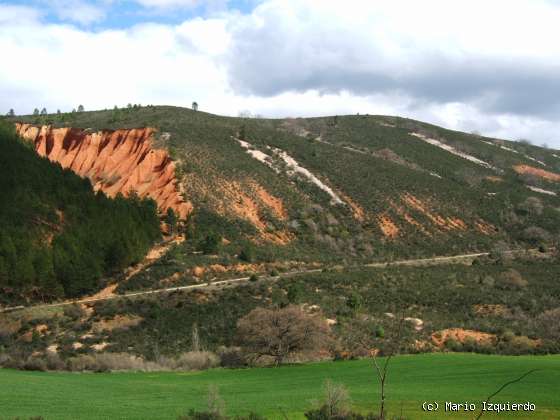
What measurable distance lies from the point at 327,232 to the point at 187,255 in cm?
2072

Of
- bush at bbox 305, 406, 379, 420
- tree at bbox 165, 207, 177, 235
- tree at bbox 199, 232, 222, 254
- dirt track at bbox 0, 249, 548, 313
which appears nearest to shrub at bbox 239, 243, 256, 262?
tree at bbox 199, 232, 222, 254

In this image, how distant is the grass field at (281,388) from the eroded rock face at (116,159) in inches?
1417

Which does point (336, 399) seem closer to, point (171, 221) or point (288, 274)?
point (288, 274)

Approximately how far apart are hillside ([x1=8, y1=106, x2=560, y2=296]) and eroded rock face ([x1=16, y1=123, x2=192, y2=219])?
19 centimetres

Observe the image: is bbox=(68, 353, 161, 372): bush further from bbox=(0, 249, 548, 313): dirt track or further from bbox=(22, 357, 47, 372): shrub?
bbox=(0, 249, 548, 313): dirt track

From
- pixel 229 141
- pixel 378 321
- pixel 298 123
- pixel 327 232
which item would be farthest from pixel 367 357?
pixel 298 123

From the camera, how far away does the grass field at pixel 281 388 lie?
21.9 meters

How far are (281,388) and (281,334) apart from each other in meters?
8.46

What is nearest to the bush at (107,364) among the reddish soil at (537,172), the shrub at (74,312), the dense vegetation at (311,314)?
the dense vegetation at (311,314)

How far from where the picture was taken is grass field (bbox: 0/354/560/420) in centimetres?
2191

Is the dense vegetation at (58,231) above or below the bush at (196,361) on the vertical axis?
above

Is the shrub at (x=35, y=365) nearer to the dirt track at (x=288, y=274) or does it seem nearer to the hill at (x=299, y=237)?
the hill at (x=299, y=237)

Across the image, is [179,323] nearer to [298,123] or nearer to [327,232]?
[327,232]

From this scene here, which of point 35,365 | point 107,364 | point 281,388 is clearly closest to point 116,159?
point 35,365
